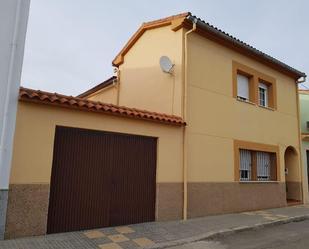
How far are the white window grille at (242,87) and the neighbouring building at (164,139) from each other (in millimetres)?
42

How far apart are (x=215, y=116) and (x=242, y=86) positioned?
249 centimetres

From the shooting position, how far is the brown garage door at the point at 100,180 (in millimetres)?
7051

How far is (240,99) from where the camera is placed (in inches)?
460

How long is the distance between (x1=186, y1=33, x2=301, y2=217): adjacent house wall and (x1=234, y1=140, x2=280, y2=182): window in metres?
0.23

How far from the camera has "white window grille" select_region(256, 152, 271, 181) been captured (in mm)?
12297

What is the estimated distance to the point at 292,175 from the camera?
46.4 feet

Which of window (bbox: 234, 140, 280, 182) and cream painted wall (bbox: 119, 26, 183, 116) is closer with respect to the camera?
cream painted wall (bbox: 119, 26, 183, 116)

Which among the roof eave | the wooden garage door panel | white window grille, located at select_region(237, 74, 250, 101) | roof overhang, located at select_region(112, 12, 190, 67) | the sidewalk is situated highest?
roof overhang, located at select_region(112, 12, 190, 67)

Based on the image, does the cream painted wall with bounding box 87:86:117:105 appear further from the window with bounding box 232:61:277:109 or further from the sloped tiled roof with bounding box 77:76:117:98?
the window with bounding box 232:61:277:109

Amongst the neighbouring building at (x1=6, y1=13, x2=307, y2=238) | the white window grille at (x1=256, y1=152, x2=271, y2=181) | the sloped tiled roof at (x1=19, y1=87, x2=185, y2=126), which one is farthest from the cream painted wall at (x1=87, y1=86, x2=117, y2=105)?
the white window grille at (x1=256, y1=152, x2=271, y2=181)

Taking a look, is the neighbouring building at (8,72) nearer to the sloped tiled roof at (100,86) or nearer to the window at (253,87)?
the sloped tiled roof at (100,86)

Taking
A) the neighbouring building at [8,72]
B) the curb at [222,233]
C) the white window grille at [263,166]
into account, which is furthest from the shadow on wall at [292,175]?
the neighbouring building at [8,72]

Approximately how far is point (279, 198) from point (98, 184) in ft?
27.8

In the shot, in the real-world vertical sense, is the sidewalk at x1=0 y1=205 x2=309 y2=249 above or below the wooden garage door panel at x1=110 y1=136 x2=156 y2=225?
below
